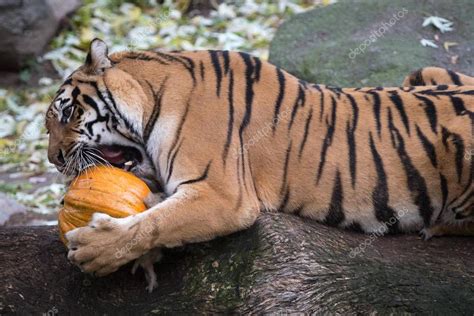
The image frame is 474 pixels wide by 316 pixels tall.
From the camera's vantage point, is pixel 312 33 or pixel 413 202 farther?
pixel 312 33

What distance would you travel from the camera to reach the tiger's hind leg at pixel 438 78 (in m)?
3.93

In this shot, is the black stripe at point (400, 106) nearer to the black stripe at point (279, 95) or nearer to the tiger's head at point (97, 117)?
the black stripe at point (279, 95)

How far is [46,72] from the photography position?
8.55 metres

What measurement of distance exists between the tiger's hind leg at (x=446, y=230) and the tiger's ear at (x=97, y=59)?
1530 mm

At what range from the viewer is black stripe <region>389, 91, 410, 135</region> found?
3.43 m

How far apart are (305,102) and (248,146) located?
36 cm

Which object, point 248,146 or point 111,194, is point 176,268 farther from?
point 248,146

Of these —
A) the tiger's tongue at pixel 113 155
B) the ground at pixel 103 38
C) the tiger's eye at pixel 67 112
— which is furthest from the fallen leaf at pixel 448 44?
the tiger's eye at pixel 67 112

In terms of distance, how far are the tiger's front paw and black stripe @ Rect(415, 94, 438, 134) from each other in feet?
4.47

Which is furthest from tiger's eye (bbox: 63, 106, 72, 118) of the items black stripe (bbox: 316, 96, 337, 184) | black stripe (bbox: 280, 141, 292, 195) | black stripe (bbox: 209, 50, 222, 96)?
black stripe (bbox: 316, 96, 337, 184)

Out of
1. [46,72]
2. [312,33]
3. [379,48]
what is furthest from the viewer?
[46,72]

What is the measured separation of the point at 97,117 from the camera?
3.26m

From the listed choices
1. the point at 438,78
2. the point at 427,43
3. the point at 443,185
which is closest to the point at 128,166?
the point at 443,185

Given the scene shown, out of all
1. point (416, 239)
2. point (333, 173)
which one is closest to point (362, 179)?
point (333, 173)
